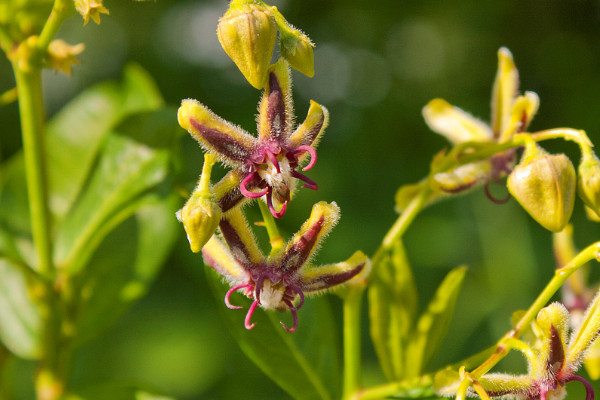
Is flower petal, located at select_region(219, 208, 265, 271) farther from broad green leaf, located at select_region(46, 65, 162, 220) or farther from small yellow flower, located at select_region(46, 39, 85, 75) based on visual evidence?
broad green leaf, located at select_region(46, 65, 162, 220)

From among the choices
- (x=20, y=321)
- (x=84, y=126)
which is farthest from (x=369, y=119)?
(x=20, y=321)

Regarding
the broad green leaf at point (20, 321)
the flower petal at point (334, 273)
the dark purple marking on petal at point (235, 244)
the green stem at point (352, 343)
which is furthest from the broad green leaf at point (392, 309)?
the broad green leaf at point (20, 321)

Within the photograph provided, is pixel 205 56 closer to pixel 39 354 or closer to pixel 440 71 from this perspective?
pixel 440 71

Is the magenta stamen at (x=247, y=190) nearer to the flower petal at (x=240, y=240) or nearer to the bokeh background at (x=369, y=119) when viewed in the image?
the flower petal at (x=240, y=240)

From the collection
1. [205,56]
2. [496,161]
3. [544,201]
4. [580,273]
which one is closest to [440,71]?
[205,56]

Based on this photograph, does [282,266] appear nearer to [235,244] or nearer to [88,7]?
[235,244]
